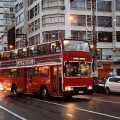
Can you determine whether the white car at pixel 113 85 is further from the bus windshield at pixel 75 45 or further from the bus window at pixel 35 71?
the bus window at pixel 35 71

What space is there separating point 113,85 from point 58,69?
778 cm

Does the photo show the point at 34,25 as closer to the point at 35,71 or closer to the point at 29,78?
the point at 29,78

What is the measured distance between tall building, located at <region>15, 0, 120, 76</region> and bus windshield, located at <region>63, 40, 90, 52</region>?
3649 cm

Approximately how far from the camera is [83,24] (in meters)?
61.5

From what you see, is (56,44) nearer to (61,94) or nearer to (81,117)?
(61,94)

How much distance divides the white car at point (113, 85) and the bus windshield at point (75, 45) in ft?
21.1

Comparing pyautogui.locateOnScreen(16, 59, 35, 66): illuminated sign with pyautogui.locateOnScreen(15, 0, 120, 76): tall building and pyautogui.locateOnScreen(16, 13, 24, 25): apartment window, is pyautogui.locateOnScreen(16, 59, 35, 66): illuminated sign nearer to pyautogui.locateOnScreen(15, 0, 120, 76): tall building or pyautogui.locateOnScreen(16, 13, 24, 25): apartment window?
pyautogui.locateOnScreen(15, 0, 120, 76): tall building

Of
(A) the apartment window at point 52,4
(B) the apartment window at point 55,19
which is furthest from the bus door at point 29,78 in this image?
(A) the apartment window at point 52,4

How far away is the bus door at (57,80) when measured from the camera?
2260 cm

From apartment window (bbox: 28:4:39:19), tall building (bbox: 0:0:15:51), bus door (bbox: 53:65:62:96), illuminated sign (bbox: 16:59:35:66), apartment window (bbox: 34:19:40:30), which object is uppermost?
tall building (bbox: 0:0:15:51)

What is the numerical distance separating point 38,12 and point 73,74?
42.7 m

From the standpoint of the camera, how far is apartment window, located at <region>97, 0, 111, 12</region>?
63.7m

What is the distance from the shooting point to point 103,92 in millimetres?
32562

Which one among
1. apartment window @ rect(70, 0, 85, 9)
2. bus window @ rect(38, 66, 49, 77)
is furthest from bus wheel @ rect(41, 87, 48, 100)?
apartment window @ rect(70, 0, 85, 9)
